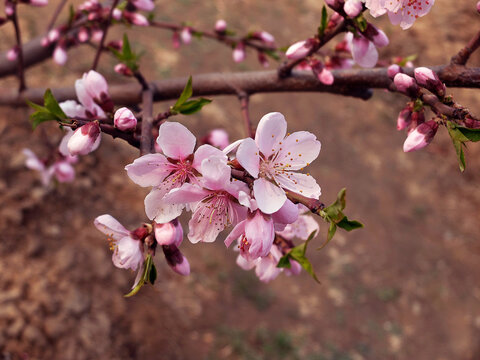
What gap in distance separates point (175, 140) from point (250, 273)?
3.57m

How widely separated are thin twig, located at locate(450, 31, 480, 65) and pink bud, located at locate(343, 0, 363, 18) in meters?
0.30

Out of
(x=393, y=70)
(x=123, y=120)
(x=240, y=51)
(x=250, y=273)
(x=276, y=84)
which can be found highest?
(x=393, y=70)

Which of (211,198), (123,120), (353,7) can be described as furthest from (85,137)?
(353,7)

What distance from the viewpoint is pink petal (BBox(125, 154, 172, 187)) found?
866 millimetres

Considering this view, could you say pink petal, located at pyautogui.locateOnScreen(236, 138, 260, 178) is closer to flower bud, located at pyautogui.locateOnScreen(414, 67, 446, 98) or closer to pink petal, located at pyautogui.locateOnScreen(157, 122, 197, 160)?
pink petal, located at pyautogui.locateOnScreen(157, 122, 197, 160)

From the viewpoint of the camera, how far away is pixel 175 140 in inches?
35.4

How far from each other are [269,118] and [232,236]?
27 centimetres

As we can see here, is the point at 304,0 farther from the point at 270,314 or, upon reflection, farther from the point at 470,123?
the point at 470,123

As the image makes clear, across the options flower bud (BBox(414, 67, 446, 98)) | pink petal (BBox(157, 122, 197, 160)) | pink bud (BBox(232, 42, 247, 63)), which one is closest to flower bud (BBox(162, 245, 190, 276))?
pink petal (BBox(157, 122, 197, 160))

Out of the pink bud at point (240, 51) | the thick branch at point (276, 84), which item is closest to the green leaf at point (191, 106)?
the thick branch at point (276, 84)

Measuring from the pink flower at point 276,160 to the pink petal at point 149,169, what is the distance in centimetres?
20

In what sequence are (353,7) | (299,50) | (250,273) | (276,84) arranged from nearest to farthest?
1. (353,7)
2. (299,50)
3. (276,84)
4. (250,273)

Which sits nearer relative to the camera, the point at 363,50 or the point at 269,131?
the point at 269,131

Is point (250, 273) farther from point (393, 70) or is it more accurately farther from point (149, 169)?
point (149, 169)
